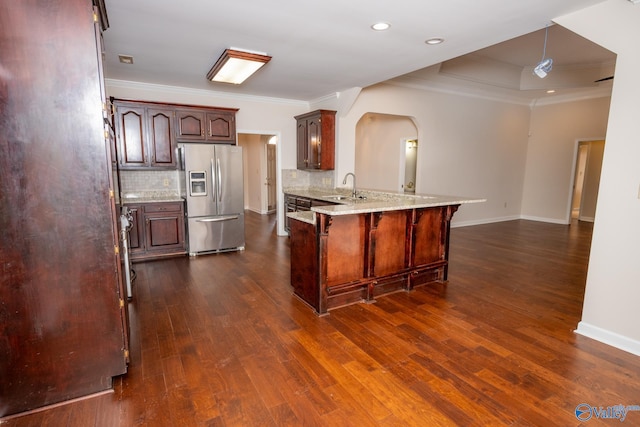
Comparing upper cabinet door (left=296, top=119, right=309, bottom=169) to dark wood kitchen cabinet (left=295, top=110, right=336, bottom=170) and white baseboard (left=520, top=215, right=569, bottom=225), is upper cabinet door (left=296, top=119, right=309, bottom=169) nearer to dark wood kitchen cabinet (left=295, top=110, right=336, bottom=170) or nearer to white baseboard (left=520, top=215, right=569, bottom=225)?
dark wood kitchen cabinet (left=295, top=110, right=336, bottom=170)

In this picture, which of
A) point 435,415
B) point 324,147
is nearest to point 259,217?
point 324,147

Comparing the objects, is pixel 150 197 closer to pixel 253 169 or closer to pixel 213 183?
pixel 213 183

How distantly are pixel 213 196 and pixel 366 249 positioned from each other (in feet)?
8.96

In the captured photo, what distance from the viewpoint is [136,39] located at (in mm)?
3197

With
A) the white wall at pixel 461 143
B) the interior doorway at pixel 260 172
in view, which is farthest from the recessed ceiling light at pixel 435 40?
the interior doorway at pixel 260 172

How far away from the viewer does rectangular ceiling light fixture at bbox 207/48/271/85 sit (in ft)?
11.3

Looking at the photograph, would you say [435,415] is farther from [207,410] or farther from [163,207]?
[163,207]

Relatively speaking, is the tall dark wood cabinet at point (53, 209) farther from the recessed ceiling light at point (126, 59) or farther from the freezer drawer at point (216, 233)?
the freezer drawer at point (216, 233)

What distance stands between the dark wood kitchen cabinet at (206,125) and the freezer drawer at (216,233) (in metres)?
1.25

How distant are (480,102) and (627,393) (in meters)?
6.43

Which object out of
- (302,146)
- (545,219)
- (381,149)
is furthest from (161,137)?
(545,219)

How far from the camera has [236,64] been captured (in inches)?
146

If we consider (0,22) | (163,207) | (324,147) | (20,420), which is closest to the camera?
(0,22)

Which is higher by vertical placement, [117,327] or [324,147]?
[324,147]
